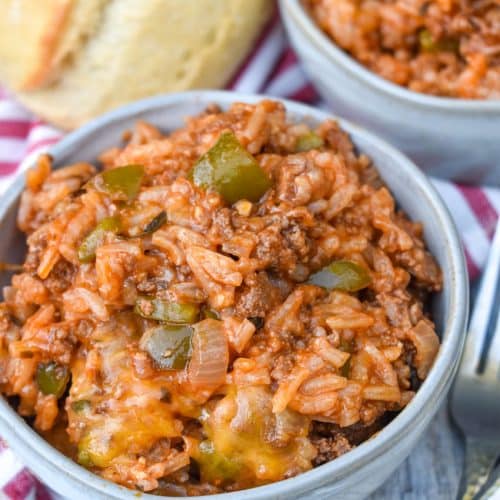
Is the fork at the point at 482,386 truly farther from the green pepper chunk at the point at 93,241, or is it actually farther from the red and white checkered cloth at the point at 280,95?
the green pepper chunk at the point at 93,241

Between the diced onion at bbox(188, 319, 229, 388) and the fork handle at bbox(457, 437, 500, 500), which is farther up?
the diced onion at bbox(188, 319, 229, 388)

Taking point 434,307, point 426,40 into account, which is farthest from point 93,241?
point 426,40

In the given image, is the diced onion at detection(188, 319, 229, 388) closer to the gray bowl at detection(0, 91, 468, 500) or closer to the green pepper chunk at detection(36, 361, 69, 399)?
the gray bowl at detection(0, 91, 468, 500)

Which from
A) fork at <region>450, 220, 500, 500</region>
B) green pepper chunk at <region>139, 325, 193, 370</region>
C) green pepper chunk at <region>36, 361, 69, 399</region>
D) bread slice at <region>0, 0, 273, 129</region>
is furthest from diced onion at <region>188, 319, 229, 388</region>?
bread slice at <region>0, 0, 273, 129</region>

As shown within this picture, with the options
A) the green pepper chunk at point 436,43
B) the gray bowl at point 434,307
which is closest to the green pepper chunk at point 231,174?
the gray bowl at point 434,307

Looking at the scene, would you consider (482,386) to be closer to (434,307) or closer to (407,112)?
(434,307)

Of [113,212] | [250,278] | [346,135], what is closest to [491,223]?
[346,135]
